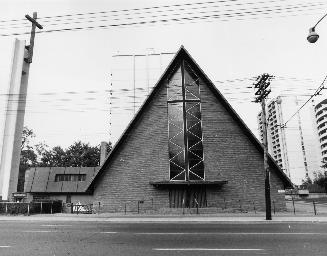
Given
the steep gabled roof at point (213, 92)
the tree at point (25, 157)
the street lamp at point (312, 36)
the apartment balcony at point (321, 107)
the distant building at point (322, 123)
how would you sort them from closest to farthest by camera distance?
the street lamp at point (312, 36), the steep gabled roof at point (213, 92), the tree at point (25, 157), the apartment balcony at point (321, 107), the distant building at point (322, 123)

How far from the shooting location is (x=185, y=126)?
2750 centimetres

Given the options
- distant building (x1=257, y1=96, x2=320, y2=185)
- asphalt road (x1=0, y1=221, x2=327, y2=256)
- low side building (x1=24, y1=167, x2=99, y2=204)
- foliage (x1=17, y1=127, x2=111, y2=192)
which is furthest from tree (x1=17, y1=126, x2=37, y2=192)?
distant building (x1=257, y1=96, x2=320, y2=185)

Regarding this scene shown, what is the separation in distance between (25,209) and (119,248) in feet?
65.1

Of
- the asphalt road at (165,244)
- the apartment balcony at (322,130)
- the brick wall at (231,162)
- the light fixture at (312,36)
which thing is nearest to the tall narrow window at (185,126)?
the brick wall at (231,162)

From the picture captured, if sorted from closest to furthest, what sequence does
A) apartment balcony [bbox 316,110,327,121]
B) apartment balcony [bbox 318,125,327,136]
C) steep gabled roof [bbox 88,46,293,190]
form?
steep gabled roof [bbox 88,46,293,190], apartment balcony [bbox 316,110,327,121], apartment balcony [bbox 318,125,327,136]

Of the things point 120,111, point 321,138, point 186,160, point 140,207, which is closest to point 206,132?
point 186,160

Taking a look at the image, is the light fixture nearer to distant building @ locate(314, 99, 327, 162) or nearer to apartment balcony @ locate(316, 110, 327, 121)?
distant building @ locate(314, 99, 327, 162)

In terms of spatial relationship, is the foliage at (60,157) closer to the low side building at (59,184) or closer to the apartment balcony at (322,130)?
the low side building at (59,184)

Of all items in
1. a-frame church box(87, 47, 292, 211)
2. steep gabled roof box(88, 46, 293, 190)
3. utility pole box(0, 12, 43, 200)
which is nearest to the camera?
a-frame church box(87, 47, 292, 211)

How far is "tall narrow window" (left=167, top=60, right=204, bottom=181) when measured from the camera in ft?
87.0

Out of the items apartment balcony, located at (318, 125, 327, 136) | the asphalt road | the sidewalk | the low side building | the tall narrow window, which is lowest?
the asphalt road

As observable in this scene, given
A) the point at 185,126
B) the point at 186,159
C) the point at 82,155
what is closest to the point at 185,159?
the point at 186,159

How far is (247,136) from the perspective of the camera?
27.1 m

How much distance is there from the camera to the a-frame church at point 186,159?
85.1ft
